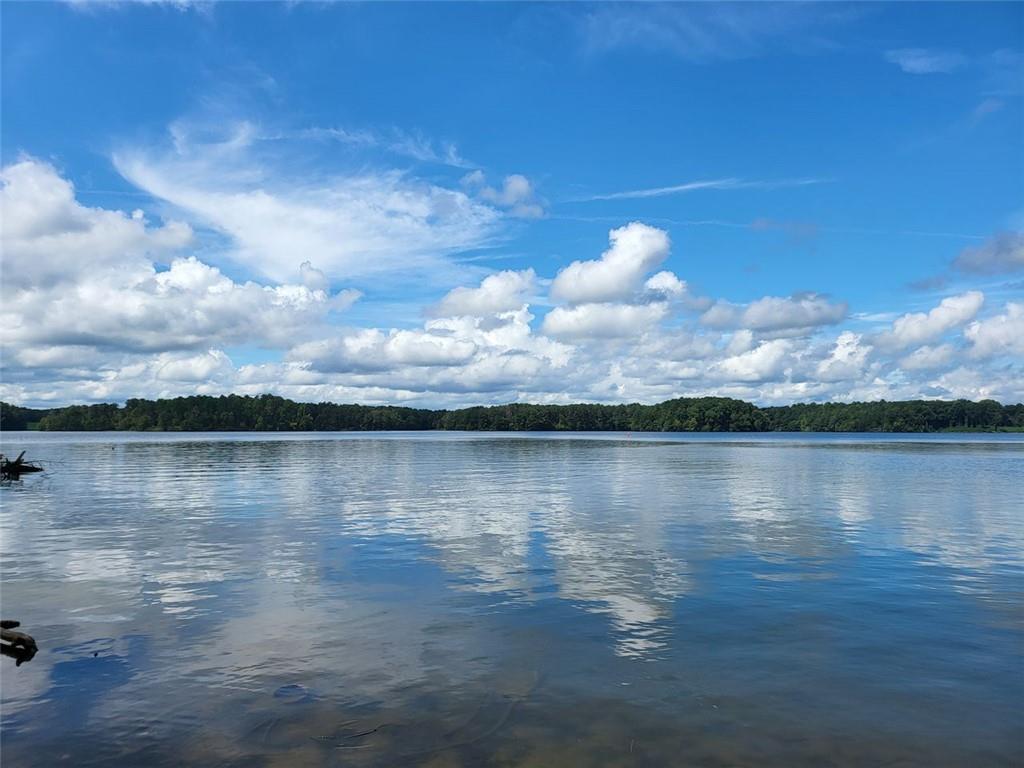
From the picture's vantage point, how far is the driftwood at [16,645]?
14.5 meters

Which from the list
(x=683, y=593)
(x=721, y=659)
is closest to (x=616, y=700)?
(x=721, y=659)

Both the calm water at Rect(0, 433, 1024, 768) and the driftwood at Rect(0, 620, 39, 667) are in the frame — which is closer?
the calm water at Rect(0, 433, 1024, 768)

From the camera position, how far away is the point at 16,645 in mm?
14680

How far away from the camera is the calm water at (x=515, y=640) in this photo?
1119 cm

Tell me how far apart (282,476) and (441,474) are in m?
13.4

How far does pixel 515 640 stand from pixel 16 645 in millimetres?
9991

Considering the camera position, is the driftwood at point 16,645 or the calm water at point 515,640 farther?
the driftwood at point 16,645

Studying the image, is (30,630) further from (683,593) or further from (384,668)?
(683,593)

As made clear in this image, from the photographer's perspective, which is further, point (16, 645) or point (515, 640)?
point (515, 640)

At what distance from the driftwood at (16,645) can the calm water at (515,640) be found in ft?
1.56

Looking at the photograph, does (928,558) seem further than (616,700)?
Yes

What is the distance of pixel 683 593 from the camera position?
20.0 m

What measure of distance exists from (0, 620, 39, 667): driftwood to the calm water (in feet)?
1.56

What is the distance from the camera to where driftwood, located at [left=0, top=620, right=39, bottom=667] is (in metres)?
14.5
